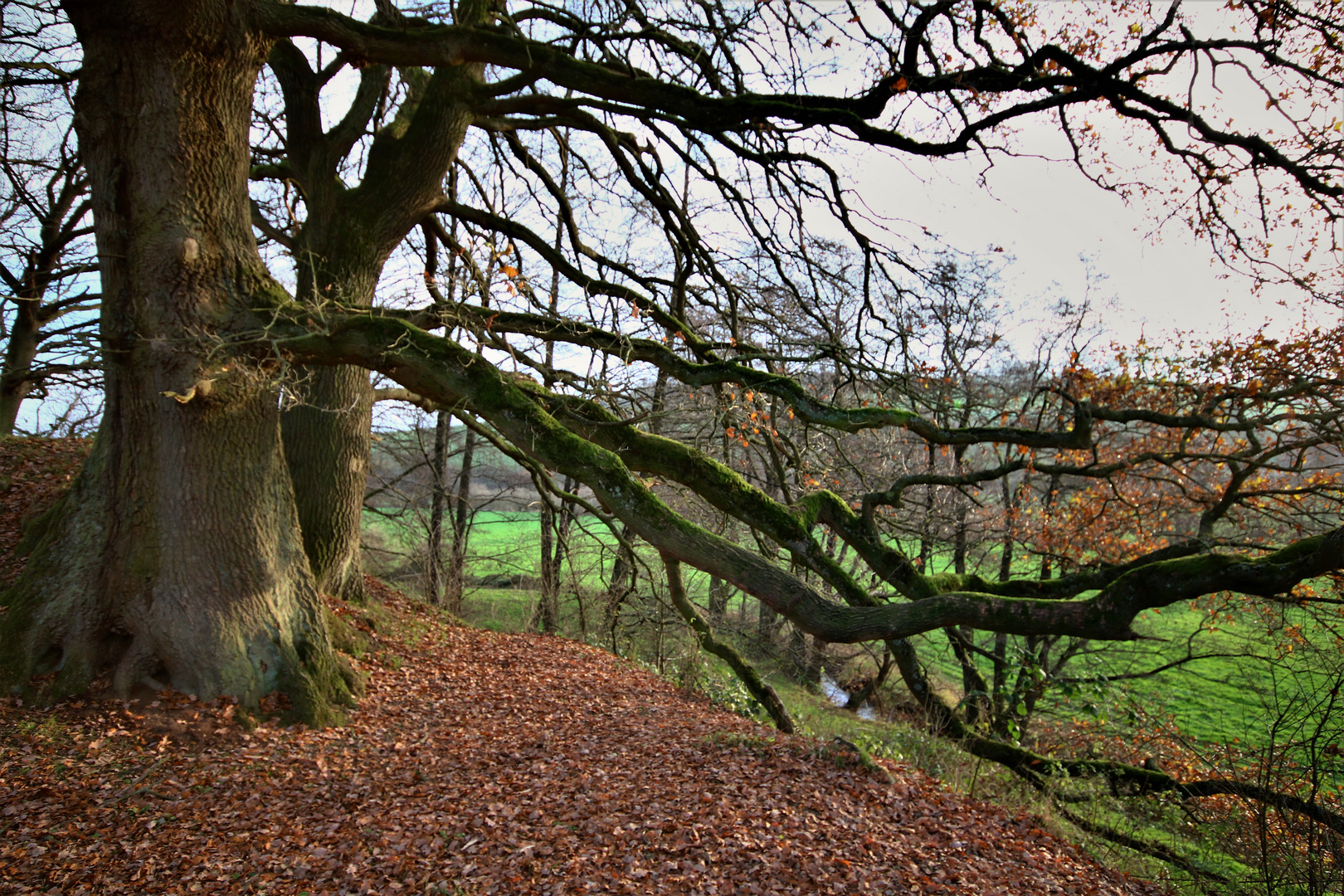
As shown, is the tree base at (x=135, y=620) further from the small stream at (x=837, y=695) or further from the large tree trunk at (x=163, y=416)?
the small stream at (x=837, y=695)

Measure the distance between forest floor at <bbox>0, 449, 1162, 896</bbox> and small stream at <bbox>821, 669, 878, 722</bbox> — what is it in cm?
864

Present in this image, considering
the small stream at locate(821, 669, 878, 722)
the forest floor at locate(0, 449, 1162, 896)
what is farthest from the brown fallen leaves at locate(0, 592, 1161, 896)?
the small stream at locate(821, 669, 878, 722)

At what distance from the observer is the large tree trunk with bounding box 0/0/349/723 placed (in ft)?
17.1

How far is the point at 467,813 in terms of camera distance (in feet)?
14.4

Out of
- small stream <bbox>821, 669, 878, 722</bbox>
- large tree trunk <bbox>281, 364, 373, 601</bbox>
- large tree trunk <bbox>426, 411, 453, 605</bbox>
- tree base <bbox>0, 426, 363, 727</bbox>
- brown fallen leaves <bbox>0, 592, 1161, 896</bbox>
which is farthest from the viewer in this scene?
small stream <bbox>821, 669, 878, 722</bbox>

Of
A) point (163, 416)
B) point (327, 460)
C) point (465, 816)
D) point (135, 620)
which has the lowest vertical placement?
point (465, 816)

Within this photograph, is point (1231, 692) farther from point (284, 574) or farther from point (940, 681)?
point (284, 574)

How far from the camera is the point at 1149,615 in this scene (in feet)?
41.1

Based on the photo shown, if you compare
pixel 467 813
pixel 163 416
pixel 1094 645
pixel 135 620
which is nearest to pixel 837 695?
pixel 1094 645

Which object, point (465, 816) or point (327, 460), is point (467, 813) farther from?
point (327, 460)

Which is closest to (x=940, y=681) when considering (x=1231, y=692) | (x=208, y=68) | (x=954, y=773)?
(x=1231, y=692)

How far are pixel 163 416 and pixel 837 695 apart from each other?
44.3 feet

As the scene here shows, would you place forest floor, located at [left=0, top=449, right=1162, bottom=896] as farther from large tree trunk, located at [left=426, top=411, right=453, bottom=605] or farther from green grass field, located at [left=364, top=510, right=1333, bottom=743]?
large tree trunk, located at [left=426, top=411, right=453, bottom=605]

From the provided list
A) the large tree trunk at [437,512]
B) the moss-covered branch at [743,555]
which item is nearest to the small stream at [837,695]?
the large tree trunk at [437,512]
